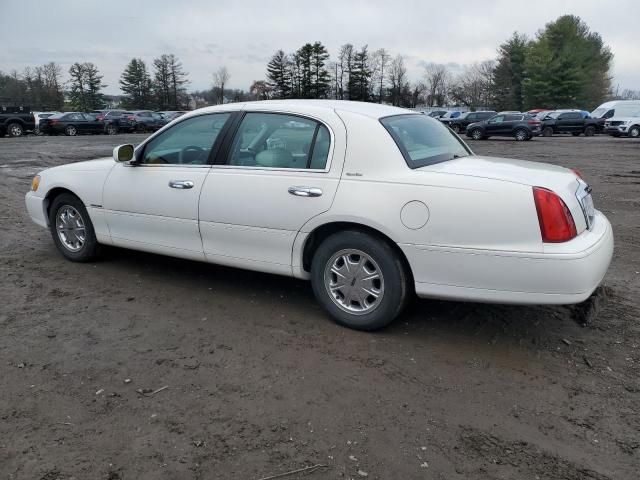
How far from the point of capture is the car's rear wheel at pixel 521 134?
96.2 ft

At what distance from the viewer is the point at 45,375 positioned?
3324mm

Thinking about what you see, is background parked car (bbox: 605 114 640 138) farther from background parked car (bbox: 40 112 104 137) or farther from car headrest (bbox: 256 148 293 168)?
car headrest (bbox: 256 148 293 168)

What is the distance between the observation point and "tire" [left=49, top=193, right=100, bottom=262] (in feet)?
17.6

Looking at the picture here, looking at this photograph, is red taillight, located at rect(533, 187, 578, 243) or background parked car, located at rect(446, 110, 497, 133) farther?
background parked car, located at rect(446, 110, 497, 133)

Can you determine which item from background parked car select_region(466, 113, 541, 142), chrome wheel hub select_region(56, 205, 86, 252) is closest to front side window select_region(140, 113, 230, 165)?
chrome wheel hub select_region(56, 205, 86, 252)

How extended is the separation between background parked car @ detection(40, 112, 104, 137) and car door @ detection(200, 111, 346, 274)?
32078mm

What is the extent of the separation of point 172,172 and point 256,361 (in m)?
1.92

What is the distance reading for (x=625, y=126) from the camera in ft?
102

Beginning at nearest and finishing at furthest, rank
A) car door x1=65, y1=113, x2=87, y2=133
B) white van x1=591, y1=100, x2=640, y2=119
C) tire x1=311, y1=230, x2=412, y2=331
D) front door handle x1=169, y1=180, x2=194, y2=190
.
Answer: tire x1=311, y1=230, x2=412, y2=331
front door handle x1=169, y1=180, x2=194, y2=190
white van x1=591, y1=100, x2=640, y2=119
car door x1=65, y1=113, x2=87, y2=133

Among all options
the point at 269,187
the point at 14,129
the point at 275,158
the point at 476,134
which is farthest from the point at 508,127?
the point at 269,187

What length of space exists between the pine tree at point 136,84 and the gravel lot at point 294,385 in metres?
80.4

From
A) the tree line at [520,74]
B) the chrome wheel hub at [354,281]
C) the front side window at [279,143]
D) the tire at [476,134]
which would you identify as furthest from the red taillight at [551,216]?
the tree line at [520,74]

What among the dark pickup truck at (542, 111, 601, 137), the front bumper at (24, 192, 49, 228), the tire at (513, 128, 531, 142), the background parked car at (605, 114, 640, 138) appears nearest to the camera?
the front bumper at (24, 192, 49, 228)

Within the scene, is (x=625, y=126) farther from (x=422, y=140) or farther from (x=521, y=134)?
(x=422, y=140)
